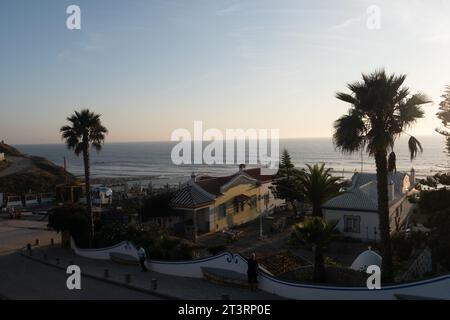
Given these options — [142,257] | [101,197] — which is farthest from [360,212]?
[101,197]

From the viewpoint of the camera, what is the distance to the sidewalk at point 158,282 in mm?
14359

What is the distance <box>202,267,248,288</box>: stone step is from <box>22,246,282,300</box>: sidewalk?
182mm

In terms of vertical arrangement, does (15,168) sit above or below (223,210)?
above

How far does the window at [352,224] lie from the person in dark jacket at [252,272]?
15.1 metres

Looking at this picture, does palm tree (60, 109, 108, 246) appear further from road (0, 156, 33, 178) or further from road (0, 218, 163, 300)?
→ road (0, 156, 33, 178)

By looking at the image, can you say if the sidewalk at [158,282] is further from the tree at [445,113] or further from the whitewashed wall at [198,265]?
the tree at [445,113]

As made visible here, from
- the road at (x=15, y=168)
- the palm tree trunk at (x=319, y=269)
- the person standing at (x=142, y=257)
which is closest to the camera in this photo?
the palm tree trunk at (x=319, y=269)

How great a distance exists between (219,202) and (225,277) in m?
14.6

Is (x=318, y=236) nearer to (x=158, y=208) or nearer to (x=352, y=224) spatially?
(x=352, y=224)

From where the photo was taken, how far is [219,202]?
1185 inches

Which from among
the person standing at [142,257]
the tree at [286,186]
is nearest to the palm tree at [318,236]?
the person standing at [142,257]
